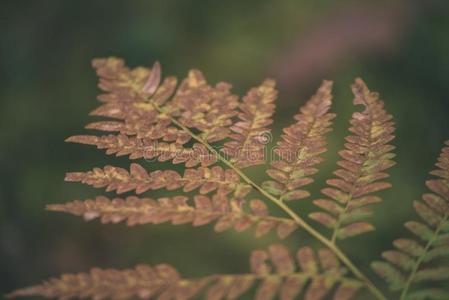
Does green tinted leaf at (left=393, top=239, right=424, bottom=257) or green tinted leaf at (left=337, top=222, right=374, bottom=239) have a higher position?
green tinted leaf at (left=337, top=222, right=374, bottom=239)

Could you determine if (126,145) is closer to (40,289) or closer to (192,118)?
(192,118)

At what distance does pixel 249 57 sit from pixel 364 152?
216cm

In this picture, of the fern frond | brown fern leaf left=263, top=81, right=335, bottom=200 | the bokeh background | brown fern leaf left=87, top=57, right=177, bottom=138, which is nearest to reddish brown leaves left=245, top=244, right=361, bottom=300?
the fern frond

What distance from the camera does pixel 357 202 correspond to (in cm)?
61

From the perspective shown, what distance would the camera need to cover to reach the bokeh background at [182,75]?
203cm

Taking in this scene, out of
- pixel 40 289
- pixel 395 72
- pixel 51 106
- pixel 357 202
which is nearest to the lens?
pixel 40 289

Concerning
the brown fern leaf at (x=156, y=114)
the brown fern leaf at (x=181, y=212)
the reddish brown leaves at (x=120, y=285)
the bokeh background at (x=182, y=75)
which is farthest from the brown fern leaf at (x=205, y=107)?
the bokeh background at (x=182, y=75)

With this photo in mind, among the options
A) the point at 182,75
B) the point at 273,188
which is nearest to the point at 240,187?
the point at 273,188

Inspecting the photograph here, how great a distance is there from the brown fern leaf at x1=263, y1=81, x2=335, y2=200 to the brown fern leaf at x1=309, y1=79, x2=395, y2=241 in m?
0.03

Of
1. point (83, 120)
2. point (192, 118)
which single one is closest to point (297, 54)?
point (83, 120)

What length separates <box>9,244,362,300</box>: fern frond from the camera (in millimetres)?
487

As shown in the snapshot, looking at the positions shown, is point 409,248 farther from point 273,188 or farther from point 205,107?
point 205,107

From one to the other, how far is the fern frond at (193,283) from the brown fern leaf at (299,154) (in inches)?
4.1

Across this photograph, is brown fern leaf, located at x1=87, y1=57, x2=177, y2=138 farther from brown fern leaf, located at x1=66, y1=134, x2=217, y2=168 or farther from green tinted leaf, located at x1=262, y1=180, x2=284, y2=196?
green tinted leaf, located at x1=262, y1=180, x2=284, y2=196
